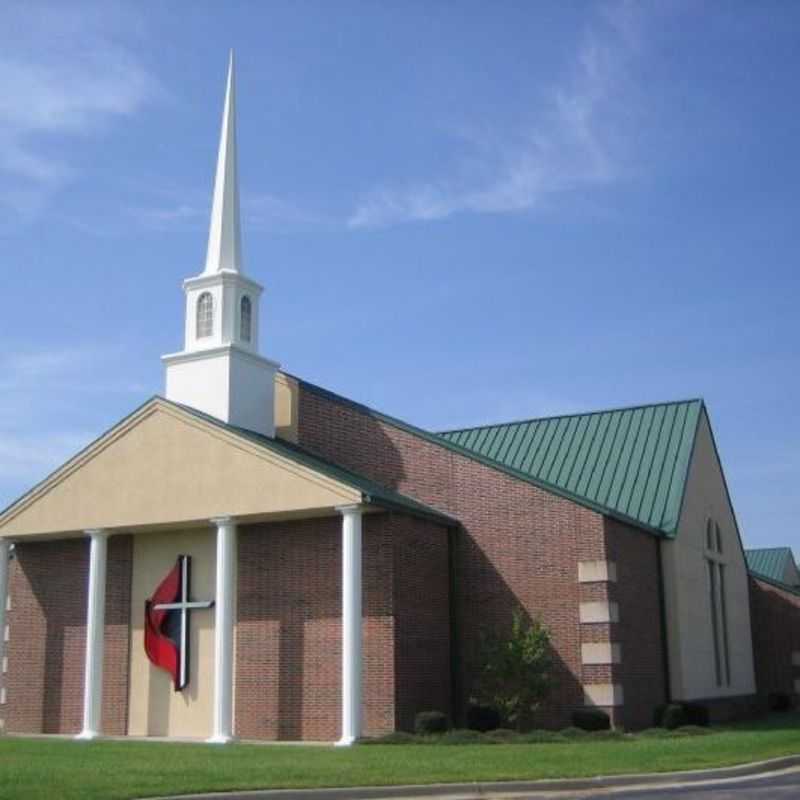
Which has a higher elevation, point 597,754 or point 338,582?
point 338,582

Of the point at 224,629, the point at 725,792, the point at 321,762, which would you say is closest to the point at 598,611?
the point at 224,629

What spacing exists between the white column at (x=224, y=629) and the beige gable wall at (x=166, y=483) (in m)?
0.63

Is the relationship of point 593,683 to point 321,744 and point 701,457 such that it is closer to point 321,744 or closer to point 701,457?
point 321,744

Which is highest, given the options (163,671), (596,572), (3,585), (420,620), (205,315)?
(205,315)

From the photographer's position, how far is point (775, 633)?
39.4 metres

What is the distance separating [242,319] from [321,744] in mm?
11594

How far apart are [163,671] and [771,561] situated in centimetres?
3667

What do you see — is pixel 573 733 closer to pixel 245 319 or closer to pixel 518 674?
pixel 518 674

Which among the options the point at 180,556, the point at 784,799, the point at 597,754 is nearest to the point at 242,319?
the point at 180,556

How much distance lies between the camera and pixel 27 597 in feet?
104

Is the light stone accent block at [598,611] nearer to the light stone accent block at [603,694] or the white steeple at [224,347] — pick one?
the light stone accent block at [603,694]

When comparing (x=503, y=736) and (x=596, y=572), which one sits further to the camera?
(x=596, y=572)

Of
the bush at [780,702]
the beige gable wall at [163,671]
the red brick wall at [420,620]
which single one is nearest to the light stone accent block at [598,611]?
the red brick wall at [420,620]

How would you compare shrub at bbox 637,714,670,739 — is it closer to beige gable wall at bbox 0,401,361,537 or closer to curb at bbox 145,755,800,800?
curb at bbox 145,755,800,800
